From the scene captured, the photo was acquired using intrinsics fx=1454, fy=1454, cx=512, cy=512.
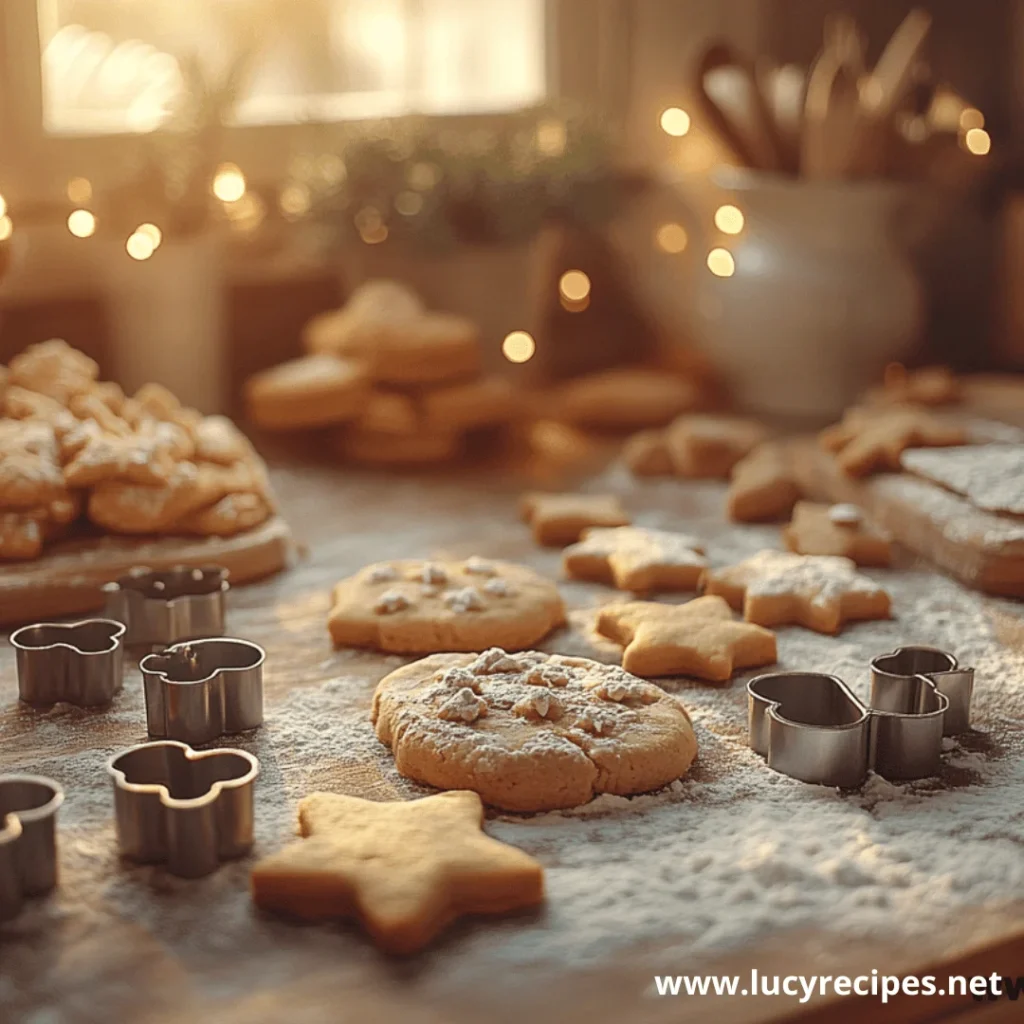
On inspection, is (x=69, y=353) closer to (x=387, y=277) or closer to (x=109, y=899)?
(x=387, y=277)

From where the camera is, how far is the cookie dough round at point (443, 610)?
4.58 feet

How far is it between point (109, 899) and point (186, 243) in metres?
1.35

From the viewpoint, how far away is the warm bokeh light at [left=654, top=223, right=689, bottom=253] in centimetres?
255

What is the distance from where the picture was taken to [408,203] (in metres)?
2.18

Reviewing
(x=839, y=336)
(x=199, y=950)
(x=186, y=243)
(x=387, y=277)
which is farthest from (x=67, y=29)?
(x=199, y=950)

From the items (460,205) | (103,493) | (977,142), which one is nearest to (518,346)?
(460,205)

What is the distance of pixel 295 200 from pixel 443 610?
112 cm

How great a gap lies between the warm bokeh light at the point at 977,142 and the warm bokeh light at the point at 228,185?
112 centimetres

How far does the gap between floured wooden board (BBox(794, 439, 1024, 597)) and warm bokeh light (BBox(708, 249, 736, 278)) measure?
41cm

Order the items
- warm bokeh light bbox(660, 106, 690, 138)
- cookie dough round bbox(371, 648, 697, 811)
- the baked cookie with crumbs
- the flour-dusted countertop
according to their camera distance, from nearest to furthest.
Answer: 1. the flour-dusted countertop
2. cookie dough round bbox(371, 648, 697, 811)
3. the baked cookie with crumbs
4. warm bokeh light bbox(660, 106, 690, 138)

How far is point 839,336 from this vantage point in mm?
2209

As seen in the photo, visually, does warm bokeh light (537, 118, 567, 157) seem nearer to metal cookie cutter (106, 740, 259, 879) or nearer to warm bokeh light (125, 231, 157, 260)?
warm bokeh light (125, 231, 157, 260)

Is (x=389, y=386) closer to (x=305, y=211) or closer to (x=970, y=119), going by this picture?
(x=305, y=211)

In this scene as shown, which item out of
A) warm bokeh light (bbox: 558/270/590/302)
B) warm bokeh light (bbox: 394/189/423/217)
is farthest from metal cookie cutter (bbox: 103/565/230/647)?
warm bokeh light (bbox: 558/270/590/302)
